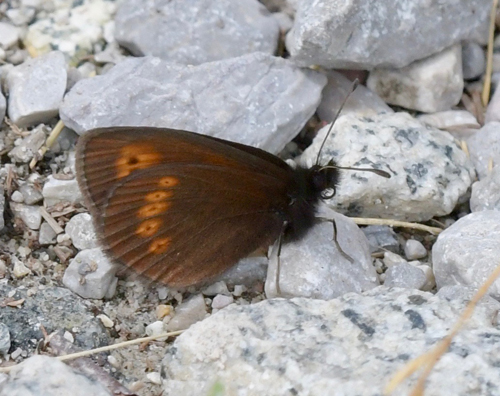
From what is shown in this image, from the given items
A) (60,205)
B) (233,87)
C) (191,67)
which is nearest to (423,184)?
(233,87)

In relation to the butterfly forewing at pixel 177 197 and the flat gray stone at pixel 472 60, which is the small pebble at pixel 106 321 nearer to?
the butterfly forewing at pixel 177 197

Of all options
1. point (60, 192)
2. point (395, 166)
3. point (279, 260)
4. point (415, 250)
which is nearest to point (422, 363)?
point (279, 260)

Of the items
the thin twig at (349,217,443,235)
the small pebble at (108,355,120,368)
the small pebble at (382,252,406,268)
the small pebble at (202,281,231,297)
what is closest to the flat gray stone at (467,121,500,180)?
the thin twig at (349,217,443,235)

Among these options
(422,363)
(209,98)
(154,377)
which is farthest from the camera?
(209,98)

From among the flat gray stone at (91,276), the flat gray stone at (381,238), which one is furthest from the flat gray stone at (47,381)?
the flat gray stone at (381,238)

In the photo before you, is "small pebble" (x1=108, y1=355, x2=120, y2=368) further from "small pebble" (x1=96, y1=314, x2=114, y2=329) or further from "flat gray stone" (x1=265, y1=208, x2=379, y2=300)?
"flat gray stone" (x1=265, y1=208, x2=379, y2=300)

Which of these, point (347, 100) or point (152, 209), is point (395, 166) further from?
point (152, 209)
